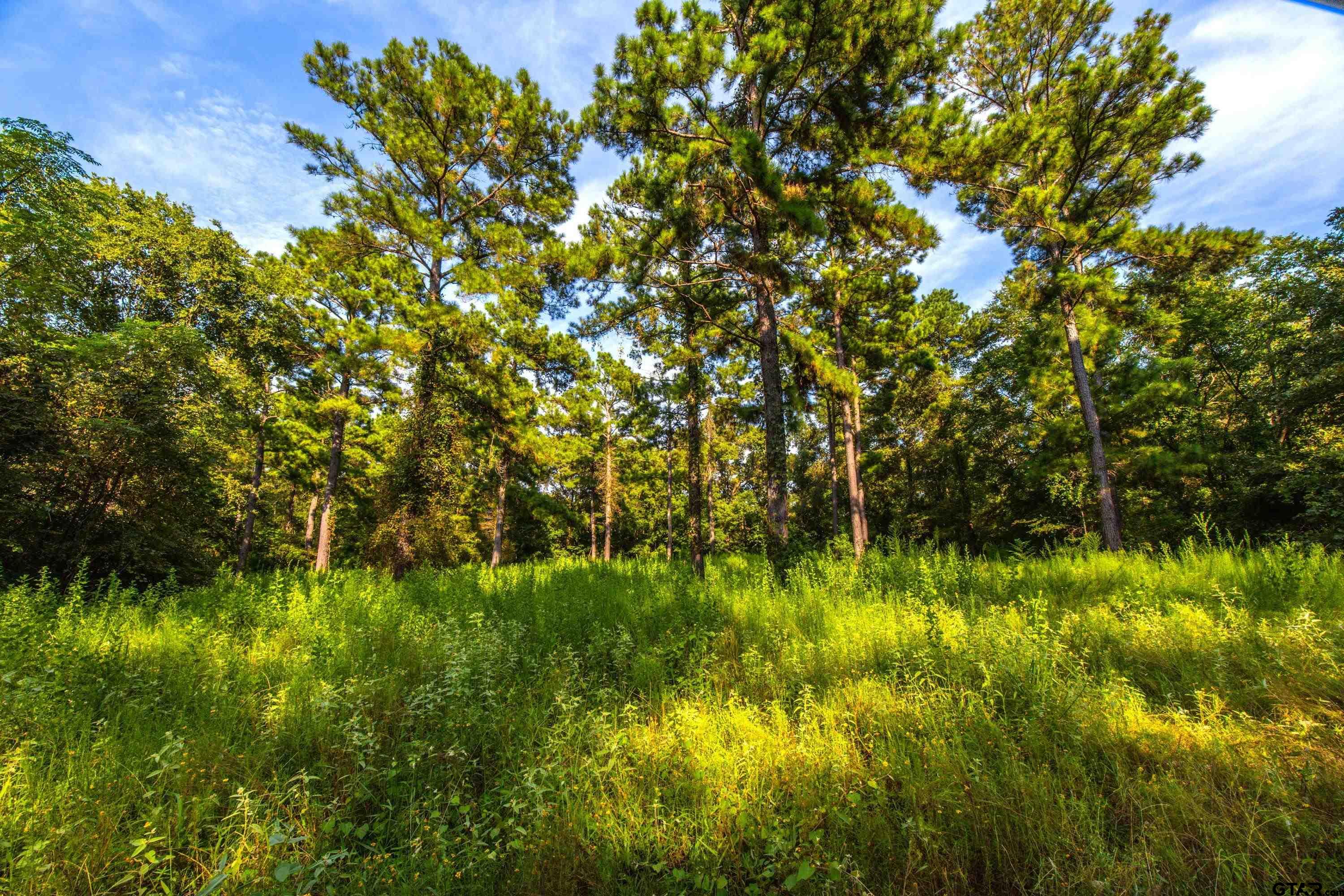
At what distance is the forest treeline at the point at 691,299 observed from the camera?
7410mm

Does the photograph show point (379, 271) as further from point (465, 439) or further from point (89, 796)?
point (89, 796)

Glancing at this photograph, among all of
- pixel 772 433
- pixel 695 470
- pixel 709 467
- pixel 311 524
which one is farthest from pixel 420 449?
pixel 311 524

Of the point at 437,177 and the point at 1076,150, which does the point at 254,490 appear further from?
the point at 1076,150

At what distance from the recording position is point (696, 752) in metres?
2.50

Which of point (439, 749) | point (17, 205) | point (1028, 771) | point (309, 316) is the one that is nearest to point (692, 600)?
point (439, 749)

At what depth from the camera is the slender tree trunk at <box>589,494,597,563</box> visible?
96.0 ft

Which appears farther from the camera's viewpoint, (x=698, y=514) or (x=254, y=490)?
(x=254, y=490)

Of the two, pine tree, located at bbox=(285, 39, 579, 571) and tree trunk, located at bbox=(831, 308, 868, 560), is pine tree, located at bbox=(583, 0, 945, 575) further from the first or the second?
tree trunk, located at bbox=(831, 308, 868, 560)

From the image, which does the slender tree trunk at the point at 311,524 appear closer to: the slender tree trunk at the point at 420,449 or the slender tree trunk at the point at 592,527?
the slender tree trunk at the point at 592,527

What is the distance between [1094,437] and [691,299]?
1130 cm

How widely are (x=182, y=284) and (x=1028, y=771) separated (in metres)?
20.8

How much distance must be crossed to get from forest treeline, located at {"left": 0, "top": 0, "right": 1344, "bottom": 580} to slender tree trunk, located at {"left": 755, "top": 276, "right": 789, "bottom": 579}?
0.07 m

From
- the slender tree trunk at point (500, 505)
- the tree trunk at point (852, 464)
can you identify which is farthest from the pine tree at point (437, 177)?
the tree trunk at point (852, 464)

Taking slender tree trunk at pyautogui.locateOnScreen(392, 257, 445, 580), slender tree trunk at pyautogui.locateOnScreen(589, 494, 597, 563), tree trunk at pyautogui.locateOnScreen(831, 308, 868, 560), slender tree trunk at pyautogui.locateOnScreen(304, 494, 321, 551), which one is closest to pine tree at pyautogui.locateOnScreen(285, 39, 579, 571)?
slender tree trunk at pyautogui.locateOnScreen(392, 257, 445, 580)
